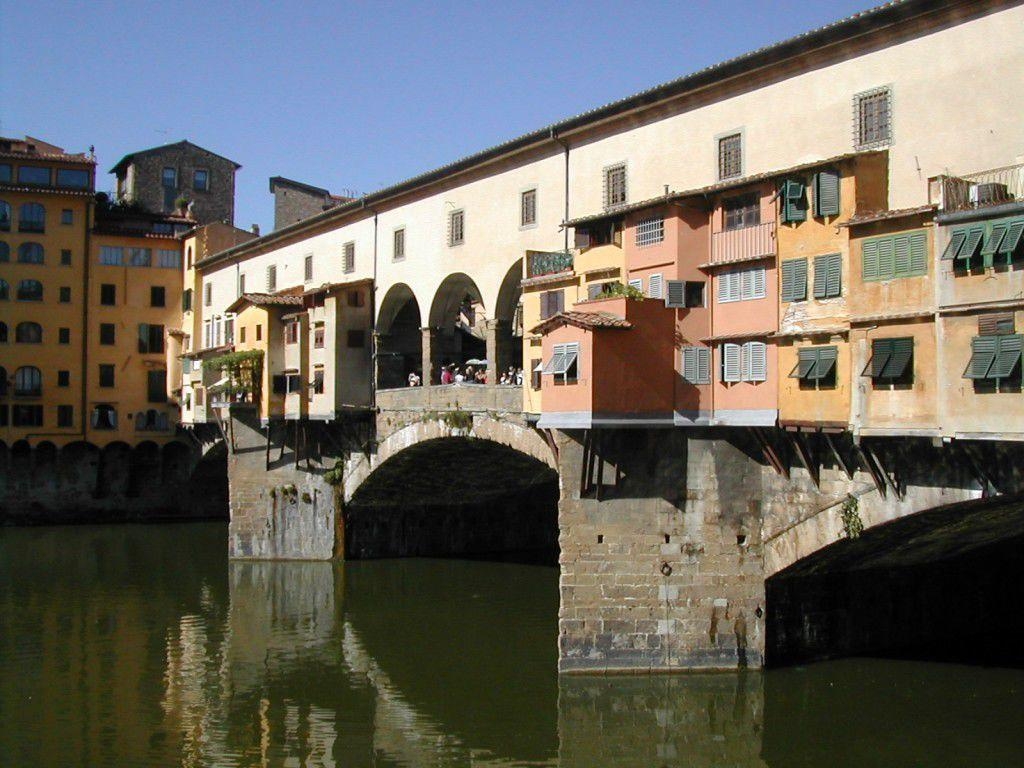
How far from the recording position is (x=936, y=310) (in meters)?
18.3

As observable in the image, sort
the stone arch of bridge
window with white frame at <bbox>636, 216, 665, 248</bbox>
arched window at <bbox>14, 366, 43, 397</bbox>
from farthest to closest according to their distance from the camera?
arched window at <bbox>14, 366, 43, 397</bbox> → the stone arch of bridge → window with white frame at <bbox>636, 216, 665, 248</bbox>

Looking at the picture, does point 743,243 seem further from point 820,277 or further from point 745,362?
point 745,362

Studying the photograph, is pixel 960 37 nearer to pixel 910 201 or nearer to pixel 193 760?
pixel 910 201

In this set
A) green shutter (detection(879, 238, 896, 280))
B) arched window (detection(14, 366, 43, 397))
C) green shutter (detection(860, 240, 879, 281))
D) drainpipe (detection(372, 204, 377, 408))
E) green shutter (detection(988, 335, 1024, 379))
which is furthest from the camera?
arched window (detection(14, 366, 43, 397))

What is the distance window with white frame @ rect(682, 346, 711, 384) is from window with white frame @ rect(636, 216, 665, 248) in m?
2.39

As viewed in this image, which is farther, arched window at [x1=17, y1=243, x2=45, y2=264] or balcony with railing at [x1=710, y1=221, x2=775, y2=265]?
arched window at [x1=17, y1=243, x2=45, y2=264]

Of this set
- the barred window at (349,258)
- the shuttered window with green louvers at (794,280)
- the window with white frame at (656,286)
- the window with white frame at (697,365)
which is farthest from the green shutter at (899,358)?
the barred window at (349,258)

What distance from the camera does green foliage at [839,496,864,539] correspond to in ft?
67.9

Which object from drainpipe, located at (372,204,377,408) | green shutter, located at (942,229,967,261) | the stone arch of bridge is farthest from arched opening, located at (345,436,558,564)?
green shutter, located at (942,229,967,261)

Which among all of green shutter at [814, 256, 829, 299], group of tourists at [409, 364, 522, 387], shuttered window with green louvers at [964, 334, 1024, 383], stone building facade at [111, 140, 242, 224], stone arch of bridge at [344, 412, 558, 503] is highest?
stone building facade at [111, 140, 242, 224]

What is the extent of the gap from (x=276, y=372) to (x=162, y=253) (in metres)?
22.1

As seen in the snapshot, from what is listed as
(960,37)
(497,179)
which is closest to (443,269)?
(497,179)

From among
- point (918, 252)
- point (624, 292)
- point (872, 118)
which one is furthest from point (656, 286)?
point (918, 252)

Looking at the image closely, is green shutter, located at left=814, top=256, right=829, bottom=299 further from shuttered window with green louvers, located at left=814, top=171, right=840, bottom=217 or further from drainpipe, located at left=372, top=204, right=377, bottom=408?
drainpipe, located at left=372, top=204, right=377, bottom=408
